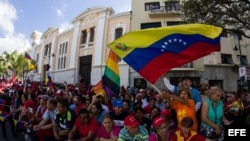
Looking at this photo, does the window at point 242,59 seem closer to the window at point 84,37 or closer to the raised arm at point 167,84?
the window at point 84,37

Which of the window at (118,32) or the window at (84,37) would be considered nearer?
the window at (118,32)

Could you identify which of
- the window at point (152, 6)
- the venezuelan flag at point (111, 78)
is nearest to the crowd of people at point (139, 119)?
A: the venezuelan flag at point (111, 78)

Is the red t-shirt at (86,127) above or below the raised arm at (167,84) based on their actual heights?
below

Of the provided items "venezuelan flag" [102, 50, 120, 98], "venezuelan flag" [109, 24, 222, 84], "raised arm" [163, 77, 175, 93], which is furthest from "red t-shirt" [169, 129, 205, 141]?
"venezuelan flag" [102, 50, 120, 98]

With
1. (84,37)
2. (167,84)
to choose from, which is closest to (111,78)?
(167,84)

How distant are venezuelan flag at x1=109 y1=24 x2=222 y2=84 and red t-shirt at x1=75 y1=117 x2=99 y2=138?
138cm

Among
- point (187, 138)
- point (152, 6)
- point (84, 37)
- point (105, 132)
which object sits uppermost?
point (152, 6)

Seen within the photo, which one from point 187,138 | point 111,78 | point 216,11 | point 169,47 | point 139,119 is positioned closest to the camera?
point 187,138

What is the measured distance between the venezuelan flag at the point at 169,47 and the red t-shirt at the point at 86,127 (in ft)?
4.54

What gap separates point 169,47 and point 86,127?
2307 millimetres

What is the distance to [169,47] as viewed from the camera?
618 centimetres

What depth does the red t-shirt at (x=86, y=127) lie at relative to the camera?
617cm

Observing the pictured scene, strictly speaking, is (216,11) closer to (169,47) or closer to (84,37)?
(169,47)

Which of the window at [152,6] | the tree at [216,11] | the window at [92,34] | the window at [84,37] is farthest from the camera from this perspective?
the window at [84,37]
